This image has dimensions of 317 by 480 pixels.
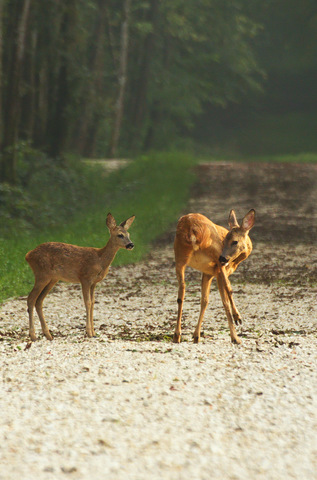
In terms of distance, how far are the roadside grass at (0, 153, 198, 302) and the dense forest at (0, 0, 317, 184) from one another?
6.25 feet

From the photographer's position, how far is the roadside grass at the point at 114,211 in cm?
1273

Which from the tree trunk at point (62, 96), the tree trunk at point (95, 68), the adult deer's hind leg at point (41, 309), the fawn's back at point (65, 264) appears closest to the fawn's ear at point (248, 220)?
the fawn's back at point (65, 264)

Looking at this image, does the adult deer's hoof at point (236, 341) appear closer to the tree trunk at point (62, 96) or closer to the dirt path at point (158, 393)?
the dirt path at point (158, 393)

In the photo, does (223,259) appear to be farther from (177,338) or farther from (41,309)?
(41,309)

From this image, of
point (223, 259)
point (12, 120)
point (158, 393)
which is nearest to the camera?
point (158, 393)

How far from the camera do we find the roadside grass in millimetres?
12734

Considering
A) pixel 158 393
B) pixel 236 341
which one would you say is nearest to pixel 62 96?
pixel 236 341

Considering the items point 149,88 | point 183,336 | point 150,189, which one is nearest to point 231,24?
point 149,88

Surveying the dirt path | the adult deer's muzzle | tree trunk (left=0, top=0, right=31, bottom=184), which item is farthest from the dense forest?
the adult deer's muzzle

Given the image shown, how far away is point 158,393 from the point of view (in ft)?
18.8

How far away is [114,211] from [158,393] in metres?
13.1

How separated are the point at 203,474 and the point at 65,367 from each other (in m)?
2.42

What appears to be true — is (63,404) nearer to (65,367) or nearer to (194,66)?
(65,367)

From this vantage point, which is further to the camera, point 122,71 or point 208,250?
point 122,71
